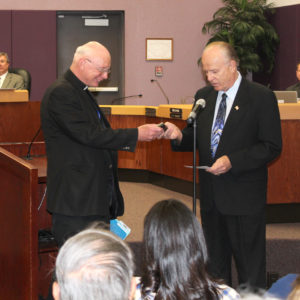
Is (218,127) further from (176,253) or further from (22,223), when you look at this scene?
(176,253)

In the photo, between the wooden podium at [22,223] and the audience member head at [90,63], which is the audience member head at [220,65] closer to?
the audience member head at [90,63]

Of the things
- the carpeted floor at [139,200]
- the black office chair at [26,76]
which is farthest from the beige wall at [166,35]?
the carpeted floor at [139,200]

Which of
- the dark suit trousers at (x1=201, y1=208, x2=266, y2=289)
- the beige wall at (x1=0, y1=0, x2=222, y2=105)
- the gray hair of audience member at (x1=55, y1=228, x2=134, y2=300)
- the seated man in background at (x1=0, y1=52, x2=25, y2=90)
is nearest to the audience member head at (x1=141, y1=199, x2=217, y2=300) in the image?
the gray hair of audience member at (x1=55, y1=228, x2=134, y2=300)

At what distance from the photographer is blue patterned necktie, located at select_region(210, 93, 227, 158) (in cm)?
330

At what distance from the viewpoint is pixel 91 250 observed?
138 cm

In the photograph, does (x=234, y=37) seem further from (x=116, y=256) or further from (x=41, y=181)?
(x=116, y=256)

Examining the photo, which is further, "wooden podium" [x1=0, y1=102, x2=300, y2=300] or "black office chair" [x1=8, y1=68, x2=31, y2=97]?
"black office chair" [x1=8, y1=68, x2=31, y2=97]

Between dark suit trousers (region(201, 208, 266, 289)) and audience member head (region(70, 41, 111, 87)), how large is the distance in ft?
3.26

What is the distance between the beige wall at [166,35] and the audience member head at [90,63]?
7068 mm

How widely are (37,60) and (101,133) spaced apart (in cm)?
735

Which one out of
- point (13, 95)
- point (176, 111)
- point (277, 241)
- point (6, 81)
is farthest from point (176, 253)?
point (6, 81)

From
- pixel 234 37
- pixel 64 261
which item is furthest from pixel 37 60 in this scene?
pixel 64 261

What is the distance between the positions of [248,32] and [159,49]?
5.67 feet

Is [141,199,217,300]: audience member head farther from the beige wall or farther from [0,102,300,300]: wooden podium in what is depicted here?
the beige wall
